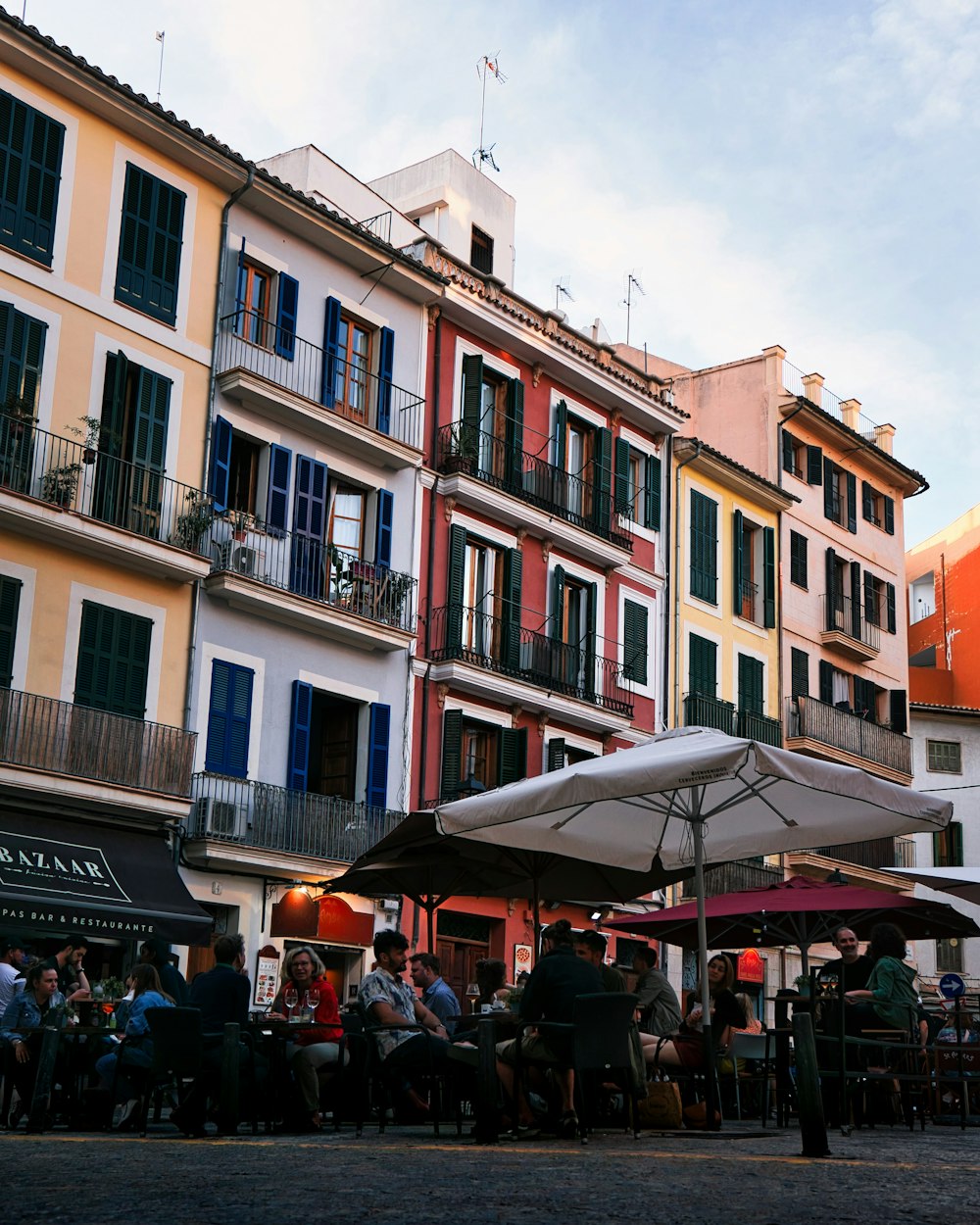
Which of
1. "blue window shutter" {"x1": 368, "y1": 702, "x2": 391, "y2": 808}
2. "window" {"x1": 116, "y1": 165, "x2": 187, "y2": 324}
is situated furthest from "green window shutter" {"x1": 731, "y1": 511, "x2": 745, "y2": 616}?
"window" {"x1": 116, "y1": 165, "x2": 187, "y2": 324}

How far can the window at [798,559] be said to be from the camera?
39.5 meters

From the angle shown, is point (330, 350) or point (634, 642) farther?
point (634, 642)

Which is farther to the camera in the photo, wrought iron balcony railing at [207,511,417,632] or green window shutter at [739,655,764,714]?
green window shutter at [739,655,764,714]

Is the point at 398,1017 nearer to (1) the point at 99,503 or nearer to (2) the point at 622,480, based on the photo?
(1) the point at 99,503

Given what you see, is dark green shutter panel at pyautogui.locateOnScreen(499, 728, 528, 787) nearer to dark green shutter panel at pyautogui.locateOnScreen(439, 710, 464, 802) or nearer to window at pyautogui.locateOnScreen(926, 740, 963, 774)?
dark green shutter panel at pyautogui.locateOnScreen(439, 710, 464, 802)

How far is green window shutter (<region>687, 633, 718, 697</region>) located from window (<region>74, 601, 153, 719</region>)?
14857 mm

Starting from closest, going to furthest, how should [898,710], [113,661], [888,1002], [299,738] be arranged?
[888,1002], [113,661], [299,738], [898,710]

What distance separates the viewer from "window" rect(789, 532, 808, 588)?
3953 cm

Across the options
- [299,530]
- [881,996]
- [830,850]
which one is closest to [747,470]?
[830,850]

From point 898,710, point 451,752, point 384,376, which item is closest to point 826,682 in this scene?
point 898,710

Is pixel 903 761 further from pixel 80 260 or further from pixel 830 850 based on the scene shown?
pixel 80 260

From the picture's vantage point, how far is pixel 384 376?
92.5ft

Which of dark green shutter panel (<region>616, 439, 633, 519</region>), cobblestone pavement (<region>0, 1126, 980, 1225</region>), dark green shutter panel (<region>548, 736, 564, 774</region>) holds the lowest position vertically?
cobblestone pavement (<region>0, 1126, 980, 1225</region>)

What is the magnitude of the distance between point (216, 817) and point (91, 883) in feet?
8.90
